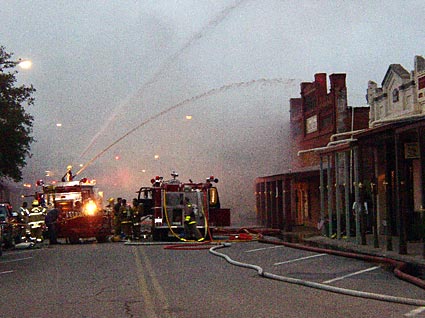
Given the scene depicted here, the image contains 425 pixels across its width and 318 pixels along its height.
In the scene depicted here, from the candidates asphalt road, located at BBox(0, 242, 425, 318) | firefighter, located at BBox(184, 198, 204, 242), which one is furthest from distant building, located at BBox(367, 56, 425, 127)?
firefighter, located at BBox(184, 198, 204, 242)

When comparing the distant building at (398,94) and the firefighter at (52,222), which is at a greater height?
the distant building at (398,94)

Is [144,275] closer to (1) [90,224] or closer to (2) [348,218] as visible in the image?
(2) [348,218]

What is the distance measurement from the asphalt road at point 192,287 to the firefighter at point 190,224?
6.81m

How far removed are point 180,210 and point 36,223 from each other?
211 inches

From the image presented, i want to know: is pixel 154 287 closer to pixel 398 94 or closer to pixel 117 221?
pixel 398 94

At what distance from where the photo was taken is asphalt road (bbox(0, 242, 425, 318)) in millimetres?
9031

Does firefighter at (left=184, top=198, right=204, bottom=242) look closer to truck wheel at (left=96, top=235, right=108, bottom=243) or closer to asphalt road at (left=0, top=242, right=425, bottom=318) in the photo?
truck wheel at (left=96, top=235, right=108, bottom=243)

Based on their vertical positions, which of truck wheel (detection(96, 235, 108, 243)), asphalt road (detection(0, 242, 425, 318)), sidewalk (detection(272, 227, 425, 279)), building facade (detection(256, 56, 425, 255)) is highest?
building facade (detection(256, 56, 425, 255))

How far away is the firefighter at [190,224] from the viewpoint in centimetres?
2488

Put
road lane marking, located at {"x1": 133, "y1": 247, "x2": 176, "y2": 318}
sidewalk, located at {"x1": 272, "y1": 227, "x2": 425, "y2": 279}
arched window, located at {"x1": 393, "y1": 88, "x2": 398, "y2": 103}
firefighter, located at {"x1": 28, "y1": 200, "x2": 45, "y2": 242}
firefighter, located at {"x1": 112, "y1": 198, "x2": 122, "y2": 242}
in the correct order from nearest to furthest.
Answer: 1. road lane marking, located at {"x1": 133, "y1": 247, "x2": 176, "y2": 318}
2. sidewalk, located at {"x1": 272, "y1": 227, "x2": 425, "y2": 279}
3. arched window, located at {"x1": 393, "y1": 88, "x2": 398, "y2": 103}
4. firefighter, located at {"x1": 28, "y1": 200, "x2": 45, "y2": 242}
5. firefighter, located at {"x1": 112, "y1": 198, "x2": 122, "y2": 242}

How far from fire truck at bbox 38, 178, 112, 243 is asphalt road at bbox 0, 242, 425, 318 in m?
6.71

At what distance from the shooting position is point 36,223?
→ 24.5 meters

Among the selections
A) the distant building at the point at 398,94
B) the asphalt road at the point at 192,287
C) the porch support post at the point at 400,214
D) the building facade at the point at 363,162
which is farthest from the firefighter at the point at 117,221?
the porch support post at the point at 400,214

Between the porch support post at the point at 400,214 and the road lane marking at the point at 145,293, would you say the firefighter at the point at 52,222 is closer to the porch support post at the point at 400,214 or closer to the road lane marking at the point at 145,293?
the road lane marking at the point at 145,293
